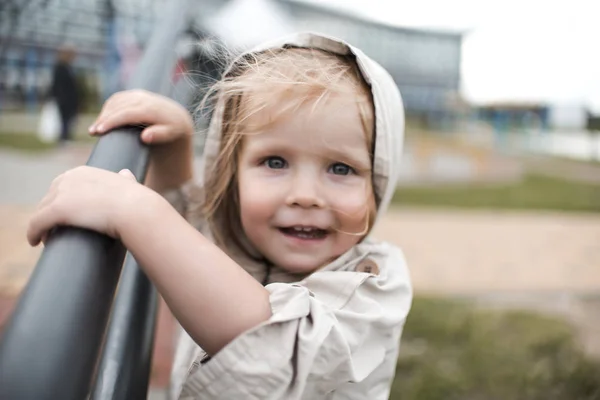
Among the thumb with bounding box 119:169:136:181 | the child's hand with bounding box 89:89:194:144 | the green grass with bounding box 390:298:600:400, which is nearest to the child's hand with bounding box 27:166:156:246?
the thumb with bounding box 119:169:136:181

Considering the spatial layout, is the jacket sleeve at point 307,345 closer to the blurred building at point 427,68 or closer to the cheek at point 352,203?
the cheek at point 352,203

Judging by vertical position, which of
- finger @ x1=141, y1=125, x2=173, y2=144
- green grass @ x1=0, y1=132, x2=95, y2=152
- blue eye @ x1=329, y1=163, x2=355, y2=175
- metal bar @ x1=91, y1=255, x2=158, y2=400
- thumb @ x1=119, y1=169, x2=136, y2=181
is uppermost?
thumb @ x1=119, y1=169, x2=136, y2=181

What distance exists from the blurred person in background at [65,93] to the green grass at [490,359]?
8.41 meters

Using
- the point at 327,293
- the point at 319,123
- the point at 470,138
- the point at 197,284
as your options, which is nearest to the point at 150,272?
the point at 197,284

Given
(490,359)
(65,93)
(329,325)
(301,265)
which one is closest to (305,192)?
(301,265)

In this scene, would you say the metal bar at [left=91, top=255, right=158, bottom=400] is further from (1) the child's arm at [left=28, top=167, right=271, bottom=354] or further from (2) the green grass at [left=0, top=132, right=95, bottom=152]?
(2) the green grass at [left=0, top=132, right=95, bottom=152]

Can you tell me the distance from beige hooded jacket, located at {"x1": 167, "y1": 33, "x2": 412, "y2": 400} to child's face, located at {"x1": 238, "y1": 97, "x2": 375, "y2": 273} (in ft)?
0.14

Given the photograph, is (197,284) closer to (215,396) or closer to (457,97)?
(215,396)

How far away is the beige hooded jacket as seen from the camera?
738 millimetres

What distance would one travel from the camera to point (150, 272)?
0.70 metres

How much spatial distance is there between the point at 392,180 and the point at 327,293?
31cm

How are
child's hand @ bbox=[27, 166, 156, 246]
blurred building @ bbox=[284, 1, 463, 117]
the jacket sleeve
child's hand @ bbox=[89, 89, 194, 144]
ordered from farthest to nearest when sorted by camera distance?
blurred building @ bbox=[284, 1, 463, 117]
child's hand @ bbox=[89, 89, 194, 144]
the jacket sleeve
child's hand @ bbox=[27, 166, 156, 246]

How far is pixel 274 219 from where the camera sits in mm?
1018

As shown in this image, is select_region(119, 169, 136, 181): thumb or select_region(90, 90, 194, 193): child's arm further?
select_region(90, 90, 194, 193): child's arm
